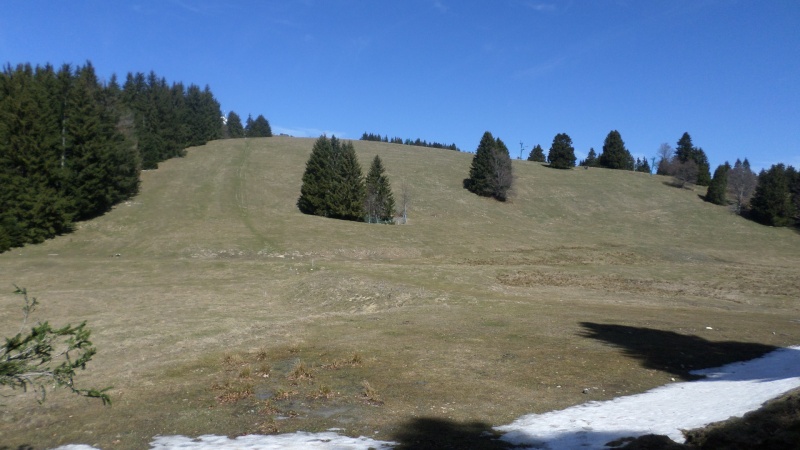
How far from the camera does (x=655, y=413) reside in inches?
424

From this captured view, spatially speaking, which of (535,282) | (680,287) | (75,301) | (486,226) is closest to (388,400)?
(75,301)

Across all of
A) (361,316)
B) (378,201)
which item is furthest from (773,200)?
(361,316)

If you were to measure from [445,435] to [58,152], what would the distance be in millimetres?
60129

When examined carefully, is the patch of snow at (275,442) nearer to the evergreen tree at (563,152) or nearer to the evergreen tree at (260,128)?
the evergreen tree at (563,152)

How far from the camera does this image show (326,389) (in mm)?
13133

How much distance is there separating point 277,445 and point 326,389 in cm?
361

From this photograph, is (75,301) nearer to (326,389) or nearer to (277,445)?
(326,389)

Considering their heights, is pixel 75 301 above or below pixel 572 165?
below

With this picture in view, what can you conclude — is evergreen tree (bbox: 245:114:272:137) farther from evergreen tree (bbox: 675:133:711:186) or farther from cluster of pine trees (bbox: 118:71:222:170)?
evergreen tree (bbox: 675:133:711:186)

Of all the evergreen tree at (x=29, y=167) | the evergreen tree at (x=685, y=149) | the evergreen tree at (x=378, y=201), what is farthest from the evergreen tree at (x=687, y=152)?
the evergreen tree at (x=29, y=167)

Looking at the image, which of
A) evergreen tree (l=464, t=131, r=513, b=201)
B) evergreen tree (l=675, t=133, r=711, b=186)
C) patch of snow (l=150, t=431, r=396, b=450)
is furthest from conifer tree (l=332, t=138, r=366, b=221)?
evergreen tree (l=675, t=133, r=711, b=186)

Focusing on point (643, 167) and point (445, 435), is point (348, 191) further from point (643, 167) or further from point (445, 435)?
point (643, 167)

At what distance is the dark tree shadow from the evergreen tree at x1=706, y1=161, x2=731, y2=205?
103m

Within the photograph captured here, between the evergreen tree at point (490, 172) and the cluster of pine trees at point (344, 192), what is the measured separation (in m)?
25.0
